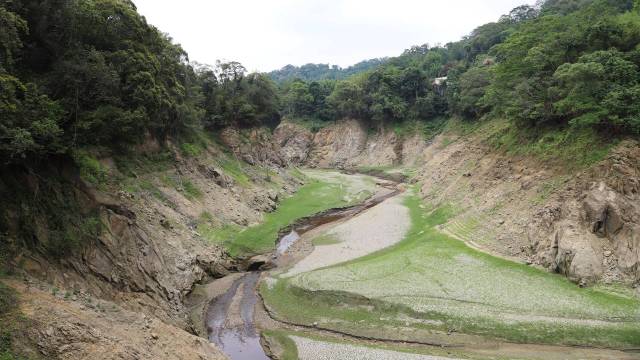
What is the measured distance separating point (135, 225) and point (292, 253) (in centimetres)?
1889

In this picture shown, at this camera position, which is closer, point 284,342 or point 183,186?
point 284,342

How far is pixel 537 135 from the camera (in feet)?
160

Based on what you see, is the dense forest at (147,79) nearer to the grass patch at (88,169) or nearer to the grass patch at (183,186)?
the grass patch at (88,169)

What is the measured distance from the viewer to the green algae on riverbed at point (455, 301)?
2810 cm

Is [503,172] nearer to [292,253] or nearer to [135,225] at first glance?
[292,253]

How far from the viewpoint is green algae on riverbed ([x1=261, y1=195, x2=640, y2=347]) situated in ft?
92.2

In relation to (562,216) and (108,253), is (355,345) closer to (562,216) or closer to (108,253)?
(108,253)

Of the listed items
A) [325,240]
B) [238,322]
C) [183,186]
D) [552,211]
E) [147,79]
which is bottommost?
→ [238,322]

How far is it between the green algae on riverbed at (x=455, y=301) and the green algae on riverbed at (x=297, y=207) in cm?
1095

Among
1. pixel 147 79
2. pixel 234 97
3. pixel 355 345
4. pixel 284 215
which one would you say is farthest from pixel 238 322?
pixel 234 97

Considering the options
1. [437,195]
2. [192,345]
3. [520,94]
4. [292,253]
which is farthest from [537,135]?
[192,345]

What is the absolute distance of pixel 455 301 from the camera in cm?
3219

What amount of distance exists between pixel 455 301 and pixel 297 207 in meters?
37.7

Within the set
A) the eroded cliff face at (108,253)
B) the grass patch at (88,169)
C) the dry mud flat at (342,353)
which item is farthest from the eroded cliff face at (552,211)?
the grass patch at (88,169)
